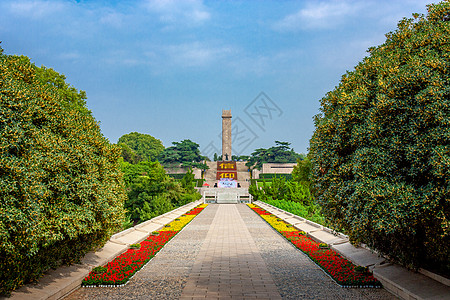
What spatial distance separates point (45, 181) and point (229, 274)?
4.49 m

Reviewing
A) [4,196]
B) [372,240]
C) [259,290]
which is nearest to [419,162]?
[372,240]

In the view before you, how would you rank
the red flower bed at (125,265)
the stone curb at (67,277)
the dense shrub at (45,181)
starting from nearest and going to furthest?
the dense shrub at (45,181)
the stone curb at (67,277)
the red flower bed at (125,265)

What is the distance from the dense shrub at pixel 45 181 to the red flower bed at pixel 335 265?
5.08m

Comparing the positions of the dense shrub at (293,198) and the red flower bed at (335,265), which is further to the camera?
the dense shrub at (293,198)

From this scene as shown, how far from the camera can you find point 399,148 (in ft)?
17.8

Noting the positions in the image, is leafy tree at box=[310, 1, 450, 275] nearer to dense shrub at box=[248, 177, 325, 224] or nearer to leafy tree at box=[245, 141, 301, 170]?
dense shrub at box=[248, 177, 325, 224]

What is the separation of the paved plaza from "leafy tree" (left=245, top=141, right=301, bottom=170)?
5995 centimetres

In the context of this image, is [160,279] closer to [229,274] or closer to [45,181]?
[229,274]

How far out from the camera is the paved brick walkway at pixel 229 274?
654cm

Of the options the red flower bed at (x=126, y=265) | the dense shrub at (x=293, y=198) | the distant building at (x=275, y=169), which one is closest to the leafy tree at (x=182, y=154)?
the distant building at (x=275, y=169)

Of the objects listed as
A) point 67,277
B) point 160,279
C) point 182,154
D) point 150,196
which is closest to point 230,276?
point 160,279

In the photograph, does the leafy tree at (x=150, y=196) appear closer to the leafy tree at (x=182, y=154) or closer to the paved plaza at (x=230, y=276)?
the paved plaza at (x=230, y=276)

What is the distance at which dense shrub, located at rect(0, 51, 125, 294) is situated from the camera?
4789 mm

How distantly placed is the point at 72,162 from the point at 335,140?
5.10m
